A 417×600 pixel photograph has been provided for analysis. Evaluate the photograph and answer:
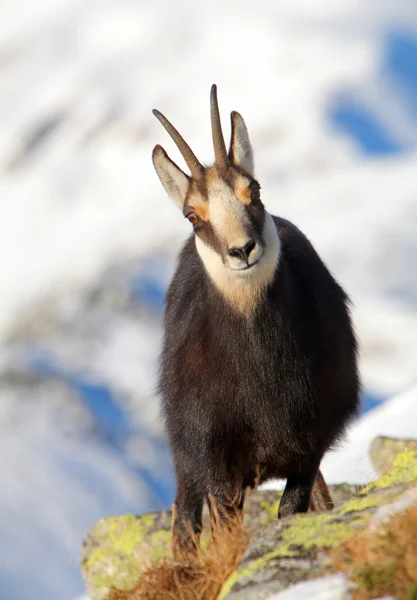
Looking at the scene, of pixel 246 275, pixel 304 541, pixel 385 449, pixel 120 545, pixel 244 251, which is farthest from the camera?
pixel 385 449

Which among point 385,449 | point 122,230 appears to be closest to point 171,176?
point 385,449

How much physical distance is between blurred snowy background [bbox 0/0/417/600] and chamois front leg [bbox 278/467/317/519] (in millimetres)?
50191

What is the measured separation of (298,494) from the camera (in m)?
7.37

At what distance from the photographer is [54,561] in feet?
250

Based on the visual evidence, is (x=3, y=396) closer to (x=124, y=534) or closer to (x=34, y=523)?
(x=34, y=523)

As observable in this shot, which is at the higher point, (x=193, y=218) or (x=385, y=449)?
(x=385, y=449)

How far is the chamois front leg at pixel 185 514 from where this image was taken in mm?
8484

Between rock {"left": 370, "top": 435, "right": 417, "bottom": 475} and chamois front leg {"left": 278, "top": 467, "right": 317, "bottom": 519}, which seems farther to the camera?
rock {"left": 370, "top": 435, "right": 417, "bottom": 475}

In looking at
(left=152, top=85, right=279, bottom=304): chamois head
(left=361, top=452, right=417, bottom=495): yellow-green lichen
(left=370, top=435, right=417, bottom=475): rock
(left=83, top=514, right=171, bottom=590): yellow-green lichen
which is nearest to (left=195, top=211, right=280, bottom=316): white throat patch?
(left=152, top=85, right=279, bottom=304): chamois head

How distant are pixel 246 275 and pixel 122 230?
424 feet

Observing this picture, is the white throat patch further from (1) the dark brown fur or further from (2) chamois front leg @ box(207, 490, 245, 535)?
(2) chamois front leg @ box(207, 490, 245, 535)

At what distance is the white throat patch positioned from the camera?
23.2ft

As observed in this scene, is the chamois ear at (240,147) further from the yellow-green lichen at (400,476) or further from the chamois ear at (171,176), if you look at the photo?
the yellow-green lichen at (400,476)

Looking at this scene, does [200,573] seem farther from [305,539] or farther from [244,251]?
[244,251]
